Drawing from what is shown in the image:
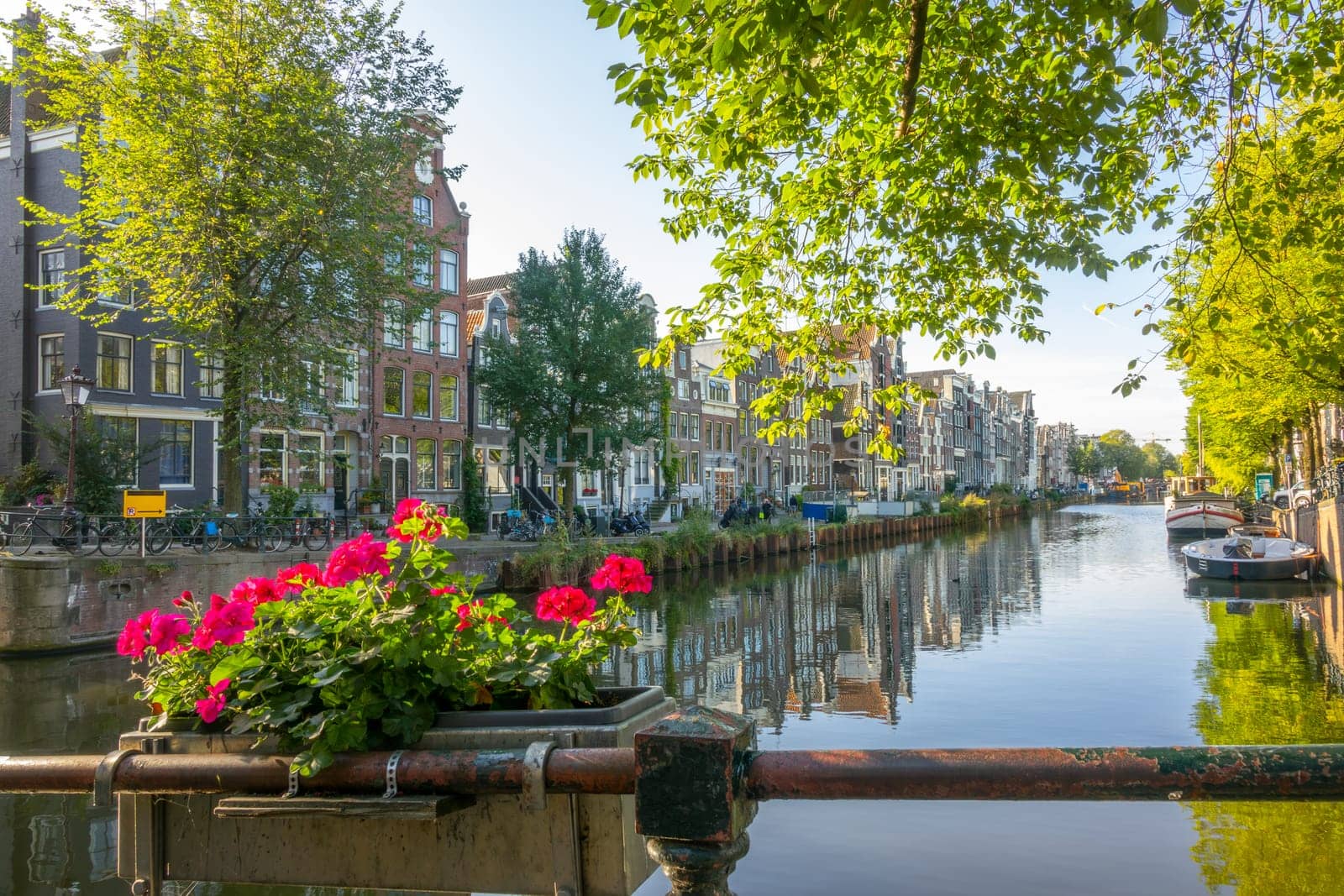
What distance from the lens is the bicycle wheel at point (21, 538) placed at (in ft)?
55.5

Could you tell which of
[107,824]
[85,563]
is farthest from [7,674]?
[107,824]

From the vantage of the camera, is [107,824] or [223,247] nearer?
[107,824]

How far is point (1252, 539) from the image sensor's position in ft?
88.0

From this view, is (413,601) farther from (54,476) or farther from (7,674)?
(54,476)

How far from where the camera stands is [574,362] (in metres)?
32.8

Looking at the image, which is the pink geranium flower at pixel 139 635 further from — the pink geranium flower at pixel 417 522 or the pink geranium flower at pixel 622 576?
the pink geranium flower at pixel 622 576

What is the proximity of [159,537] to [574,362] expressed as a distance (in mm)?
16463

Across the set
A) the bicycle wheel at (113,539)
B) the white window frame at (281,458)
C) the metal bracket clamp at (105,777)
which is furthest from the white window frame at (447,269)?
the metal bracket clamp at (105,777)

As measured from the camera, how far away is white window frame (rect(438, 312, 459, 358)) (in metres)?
35.1

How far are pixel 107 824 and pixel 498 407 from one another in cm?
2680

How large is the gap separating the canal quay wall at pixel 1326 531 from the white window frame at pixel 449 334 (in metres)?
28.4

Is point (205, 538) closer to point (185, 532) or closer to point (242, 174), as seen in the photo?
point (185, 532)

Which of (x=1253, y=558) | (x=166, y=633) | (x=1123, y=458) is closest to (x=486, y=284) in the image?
(x=1253, y=558)

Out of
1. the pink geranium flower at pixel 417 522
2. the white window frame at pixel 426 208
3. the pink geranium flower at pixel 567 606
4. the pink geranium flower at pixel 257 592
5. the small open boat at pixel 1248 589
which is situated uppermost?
the white window frame at pixel 426 208
